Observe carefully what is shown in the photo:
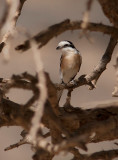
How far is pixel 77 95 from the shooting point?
692cm

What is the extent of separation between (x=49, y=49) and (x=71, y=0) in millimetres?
1380

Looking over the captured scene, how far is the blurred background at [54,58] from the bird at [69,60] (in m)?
2.76

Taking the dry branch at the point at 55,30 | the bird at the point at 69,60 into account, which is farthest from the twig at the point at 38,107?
the bird at the point at 69,60

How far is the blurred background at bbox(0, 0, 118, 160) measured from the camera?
6.52 meters

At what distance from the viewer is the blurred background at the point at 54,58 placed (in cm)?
652

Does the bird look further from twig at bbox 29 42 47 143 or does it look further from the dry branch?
twig at bbox 29 42 47 143

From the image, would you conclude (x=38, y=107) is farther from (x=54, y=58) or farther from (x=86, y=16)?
(x=54, y=58)

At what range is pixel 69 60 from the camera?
132 inches

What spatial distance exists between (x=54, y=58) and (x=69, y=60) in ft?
12.7

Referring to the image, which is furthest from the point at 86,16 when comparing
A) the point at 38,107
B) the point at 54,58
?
the point at 54,58

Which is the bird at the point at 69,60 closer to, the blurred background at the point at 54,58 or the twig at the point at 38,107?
the twig at the point at 38,107

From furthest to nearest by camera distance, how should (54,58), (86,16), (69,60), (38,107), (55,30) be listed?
(54,58), (69,60), (55,30), (86,16), (38,107)

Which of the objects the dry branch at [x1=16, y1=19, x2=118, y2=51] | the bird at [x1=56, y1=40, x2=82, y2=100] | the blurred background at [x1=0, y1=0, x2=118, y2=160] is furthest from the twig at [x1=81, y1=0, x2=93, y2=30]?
the blurred background at [x1=0, y1=0, x2=118, y2=160]

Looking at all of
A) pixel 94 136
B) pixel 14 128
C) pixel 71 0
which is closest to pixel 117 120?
pixel 94 136
